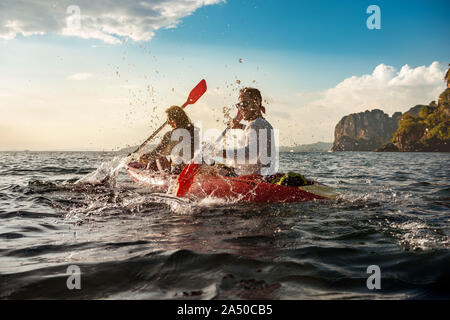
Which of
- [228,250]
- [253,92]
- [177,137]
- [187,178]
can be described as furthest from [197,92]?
[228,250]

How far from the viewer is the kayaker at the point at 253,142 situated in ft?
21.5

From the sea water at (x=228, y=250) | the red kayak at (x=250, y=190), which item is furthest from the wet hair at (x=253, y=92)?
the sea water at (x=228, y=250)

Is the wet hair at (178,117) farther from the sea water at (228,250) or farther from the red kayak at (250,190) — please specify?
the sea water at (228,250)

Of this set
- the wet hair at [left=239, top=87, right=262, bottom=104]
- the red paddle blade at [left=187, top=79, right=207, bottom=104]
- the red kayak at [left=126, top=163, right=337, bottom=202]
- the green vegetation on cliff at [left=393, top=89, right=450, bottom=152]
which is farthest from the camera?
the green vegetation on cliff at [left=393, top=89, right=450, bottom=152]

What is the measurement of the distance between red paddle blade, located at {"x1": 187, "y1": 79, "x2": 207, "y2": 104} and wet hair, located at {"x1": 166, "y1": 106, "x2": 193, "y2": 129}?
1.71 meters

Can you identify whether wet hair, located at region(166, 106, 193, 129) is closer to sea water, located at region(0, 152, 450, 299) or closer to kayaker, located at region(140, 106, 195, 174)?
kayaker, located at region(140, 106, 195, 174)

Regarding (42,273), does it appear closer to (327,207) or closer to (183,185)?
(183,185)

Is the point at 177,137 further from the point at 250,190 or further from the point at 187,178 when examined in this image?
the point at 250,190

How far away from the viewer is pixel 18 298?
8.59ft

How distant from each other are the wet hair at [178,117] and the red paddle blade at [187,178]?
61.7 inches

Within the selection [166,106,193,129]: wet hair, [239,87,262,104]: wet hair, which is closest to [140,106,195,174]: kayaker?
[166,106,193,129]: wet hair

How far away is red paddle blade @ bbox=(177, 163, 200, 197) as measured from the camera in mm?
7098

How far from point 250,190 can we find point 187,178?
5.01 ft
